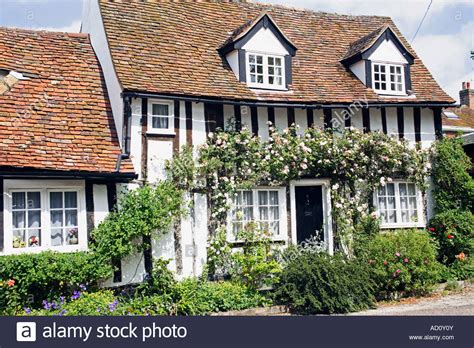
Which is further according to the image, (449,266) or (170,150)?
(449,266)

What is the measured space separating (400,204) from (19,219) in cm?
864

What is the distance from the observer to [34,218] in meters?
9.86

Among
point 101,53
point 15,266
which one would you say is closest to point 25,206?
point 15,266

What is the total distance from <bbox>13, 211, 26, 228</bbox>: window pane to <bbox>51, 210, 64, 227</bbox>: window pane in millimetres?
513

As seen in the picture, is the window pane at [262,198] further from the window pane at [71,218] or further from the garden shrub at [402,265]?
the window pane at [71,218]

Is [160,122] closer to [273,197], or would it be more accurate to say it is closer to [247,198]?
[247,198]

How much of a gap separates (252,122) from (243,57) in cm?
165

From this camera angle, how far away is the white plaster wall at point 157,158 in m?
10.9

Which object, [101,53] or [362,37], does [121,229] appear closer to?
[101,53]

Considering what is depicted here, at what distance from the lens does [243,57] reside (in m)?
12.3

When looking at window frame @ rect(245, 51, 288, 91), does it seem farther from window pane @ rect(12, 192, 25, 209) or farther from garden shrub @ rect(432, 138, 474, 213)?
window pane @ rect(12, 192, 25, 209)

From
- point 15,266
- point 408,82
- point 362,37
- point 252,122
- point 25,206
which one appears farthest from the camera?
point 362,37

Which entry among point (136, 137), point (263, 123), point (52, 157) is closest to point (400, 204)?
point (263, 123)

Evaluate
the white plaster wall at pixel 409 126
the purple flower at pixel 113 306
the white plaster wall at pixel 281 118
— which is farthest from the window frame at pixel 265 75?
the purple flower at pixel 113 306
